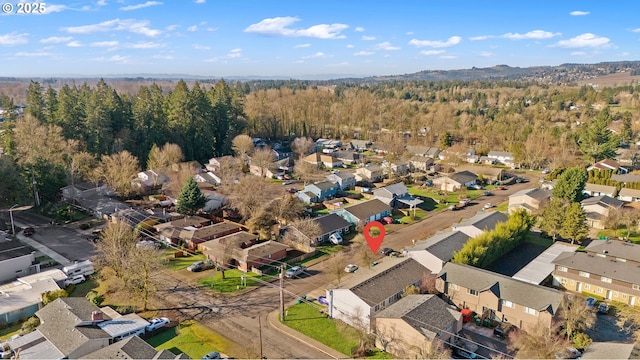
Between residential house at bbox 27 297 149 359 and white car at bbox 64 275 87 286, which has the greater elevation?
residential house at bbox 27 297 149 359

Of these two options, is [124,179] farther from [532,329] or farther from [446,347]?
[532,329]

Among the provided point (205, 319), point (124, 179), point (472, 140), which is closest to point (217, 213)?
point (124, 179)

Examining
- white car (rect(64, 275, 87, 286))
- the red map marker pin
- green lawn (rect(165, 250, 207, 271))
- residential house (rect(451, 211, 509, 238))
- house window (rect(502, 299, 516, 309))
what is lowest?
green lawn (rect(165, 250, 207, 271))

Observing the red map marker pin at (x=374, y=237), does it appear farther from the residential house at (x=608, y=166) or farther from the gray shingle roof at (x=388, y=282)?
the residential house at (x=608, y=166)

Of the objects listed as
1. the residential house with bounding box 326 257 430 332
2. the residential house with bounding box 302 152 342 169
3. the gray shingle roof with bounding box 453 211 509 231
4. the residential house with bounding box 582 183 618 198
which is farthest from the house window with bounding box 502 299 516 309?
the residential house with bounding box 302 152 342 169

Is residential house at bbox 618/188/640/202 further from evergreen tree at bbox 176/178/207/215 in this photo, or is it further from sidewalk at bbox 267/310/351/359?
evergreen tree at bbox 176/178/207/215
